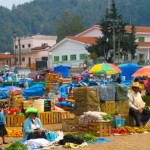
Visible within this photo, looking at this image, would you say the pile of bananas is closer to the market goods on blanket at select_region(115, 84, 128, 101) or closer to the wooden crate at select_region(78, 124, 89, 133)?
the wooden crate at select_region(78, 124, 89, 133)

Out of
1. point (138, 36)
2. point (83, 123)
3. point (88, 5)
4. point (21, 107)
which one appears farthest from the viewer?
point (88, 5)

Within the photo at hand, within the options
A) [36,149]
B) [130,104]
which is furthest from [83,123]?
[36,149]

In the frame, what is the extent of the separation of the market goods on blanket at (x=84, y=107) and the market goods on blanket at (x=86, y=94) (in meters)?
0.12

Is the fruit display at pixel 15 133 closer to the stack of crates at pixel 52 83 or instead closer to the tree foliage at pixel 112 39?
the stack of crates at pixel 52 83

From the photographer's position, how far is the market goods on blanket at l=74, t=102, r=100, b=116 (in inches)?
528

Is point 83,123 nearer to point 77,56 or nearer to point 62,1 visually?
point 77,56

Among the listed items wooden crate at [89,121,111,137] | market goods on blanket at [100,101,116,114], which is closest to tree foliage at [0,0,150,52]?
market goods on blanket at [100,101,116,114]

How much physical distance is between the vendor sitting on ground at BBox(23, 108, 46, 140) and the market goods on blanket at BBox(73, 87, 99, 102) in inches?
133

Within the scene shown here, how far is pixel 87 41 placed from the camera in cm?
6209

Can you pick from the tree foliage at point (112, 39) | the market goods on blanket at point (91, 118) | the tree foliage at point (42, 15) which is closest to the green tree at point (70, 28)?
the tree foliage at point (42, 15)

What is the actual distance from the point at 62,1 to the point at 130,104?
17631 centimetres

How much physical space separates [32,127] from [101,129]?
220 cm

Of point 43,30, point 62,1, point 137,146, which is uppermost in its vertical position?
point 62,1

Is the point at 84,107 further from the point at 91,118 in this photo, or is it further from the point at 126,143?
the point at 126,143
